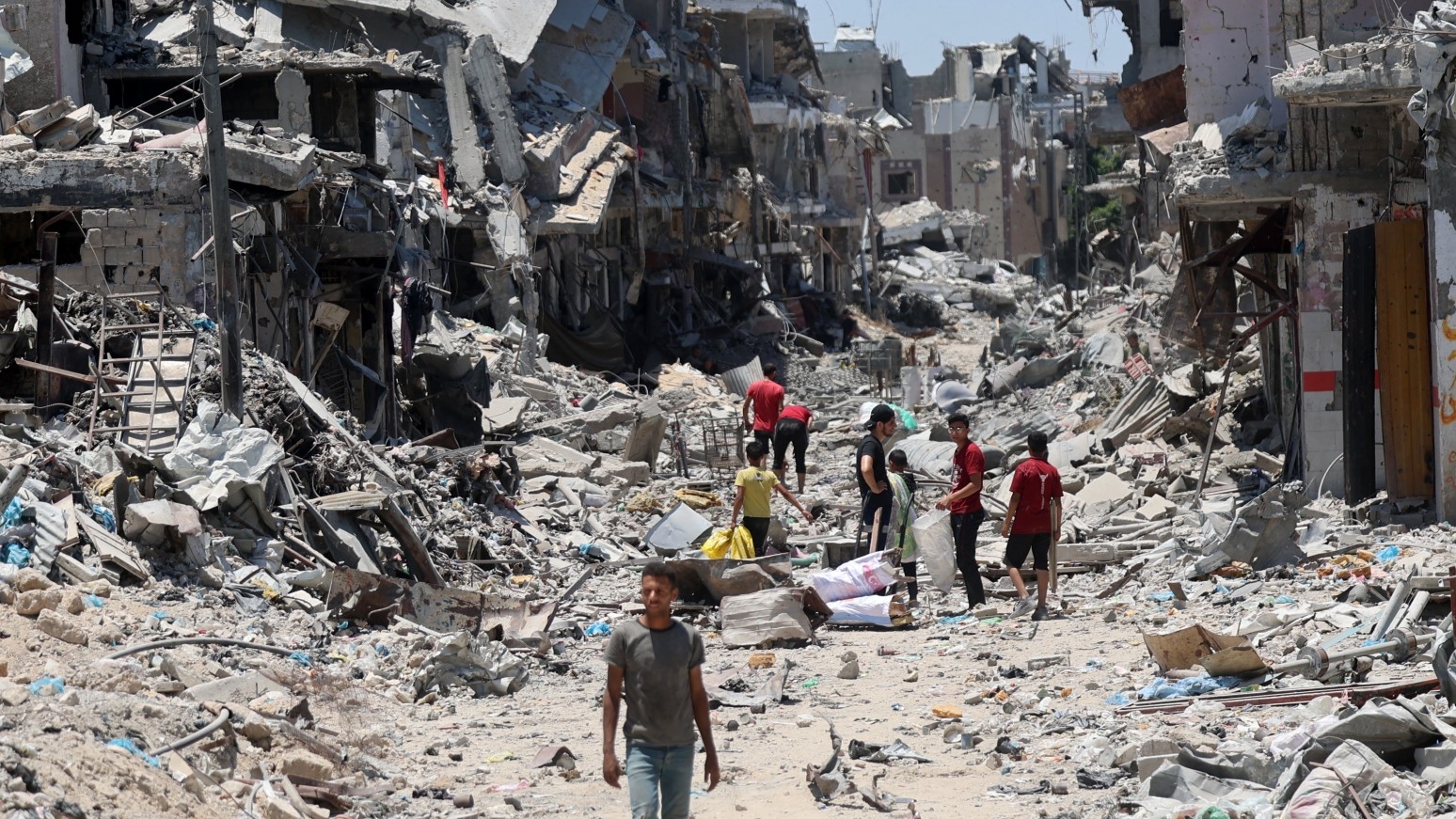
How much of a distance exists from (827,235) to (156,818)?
47821 millimetres

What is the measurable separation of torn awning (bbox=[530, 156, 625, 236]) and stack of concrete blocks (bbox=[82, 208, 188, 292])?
13290 mm

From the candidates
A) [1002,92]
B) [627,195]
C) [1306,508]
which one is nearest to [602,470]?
[1306,508]

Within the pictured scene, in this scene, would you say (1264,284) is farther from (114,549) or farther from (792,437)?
(114,549)

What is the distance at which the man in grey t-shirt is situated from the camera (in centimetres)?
568

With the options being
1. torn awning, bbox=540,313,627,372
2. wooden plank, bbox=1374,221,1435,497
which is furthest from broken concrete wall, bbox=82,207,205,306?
torn awning, bbox=540,313,627,372

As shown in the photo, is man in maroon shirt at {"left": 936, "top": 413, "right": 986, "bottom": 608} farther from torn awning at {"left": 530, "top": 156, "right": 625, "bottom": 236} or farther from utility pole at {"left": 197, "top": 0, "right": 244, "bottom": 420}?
torn awning at {"left": 530, "top": 156, "right": 625, "bottom": 236}

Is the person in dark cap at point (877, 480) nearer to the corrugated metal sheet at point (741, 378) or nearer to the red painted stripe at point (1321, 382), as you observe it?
the red painted stripe at point (1321, 382)

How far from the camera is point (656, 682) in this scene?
18.7 ft

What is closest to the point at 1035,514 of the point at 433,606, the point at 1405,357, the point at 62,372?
the point at 1405,357

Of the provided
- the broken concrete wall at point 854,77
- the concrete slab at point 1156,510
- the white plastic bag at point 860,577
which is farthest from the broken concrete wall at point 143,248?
the broken concrete wall at point 854,77

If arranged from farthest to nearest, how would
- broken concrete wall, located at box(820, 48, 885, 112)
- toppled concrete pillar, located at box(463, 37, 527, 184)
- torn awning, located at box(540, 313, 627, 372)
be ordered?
broken concrete wall, located at box(820, 48, 885, 112)
torn awning, located at box(540, 313, 627, 372)
toppled concrete pillar, located at box(463, 37, 527, 184)

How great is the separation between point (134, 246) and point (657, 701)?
35.3 feet

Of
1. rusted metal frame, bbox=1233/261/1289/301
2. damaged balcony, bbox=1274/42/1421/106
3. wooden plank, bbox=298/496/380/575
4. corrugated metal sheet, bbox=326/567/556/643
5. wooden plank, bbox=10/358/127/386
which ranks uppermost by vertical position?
damaged balcony, bbox=1274/42/1421/106

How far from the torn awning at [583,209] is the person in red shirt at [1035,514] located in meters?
17.9
